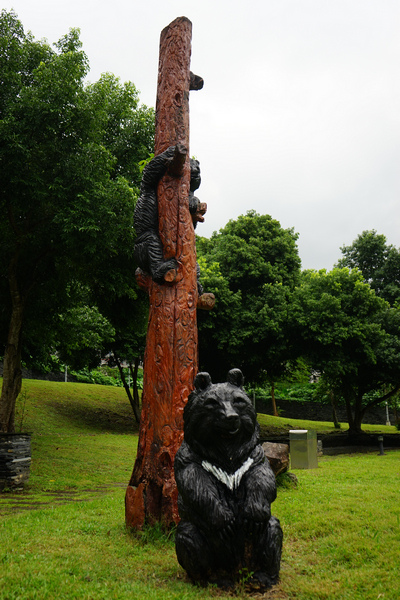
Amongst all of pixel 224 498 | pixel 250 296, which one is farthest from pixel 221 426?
pixel 250 296

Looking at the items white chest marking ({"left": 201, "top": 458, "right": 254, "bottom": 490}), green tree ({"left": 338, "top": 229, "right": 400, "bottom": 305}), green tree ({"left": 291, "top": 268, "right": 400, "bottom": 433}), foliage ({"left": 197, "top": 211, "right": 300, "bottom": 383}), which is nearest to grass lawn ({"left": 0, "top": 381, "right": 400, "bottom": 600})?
white chest marking ({"left": 201, "top": 458, "right": 254, "bottom": 490})

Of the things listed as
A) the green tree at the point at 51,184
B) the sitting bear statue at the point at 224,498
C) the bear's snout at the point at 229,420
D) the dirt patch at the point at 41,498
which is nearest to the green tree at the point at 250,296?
the green tree at the point at 51,184

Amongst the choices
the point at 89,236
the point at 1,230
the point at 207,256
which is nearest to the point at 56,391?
the point at 207,256

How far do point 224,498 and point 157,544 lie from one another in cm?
155

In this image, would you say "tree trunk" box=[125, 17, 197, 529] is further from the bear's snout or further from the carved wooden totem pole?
the bear's snout

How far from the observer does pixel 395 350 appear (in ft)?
61.3

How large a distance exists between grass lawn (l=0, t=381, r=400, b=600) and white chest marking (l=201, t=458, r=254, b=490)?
2.55 feet

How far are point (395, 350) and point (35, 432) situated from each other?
13.7m

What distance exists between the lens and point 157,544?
4.84m

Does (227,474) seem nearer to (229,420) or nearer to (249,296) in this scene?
(229,420)

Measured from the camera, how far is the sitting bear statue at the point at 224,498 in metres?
3.67

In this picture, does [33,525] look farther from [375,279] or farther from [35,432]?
[375,279]

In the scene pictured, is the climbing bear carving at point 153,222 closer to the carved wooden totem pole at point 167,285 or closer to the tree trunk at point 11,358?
the carved wooden totem pole at point 167,285

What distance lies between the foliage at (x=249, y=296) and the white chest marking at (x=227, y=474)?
13.8m
